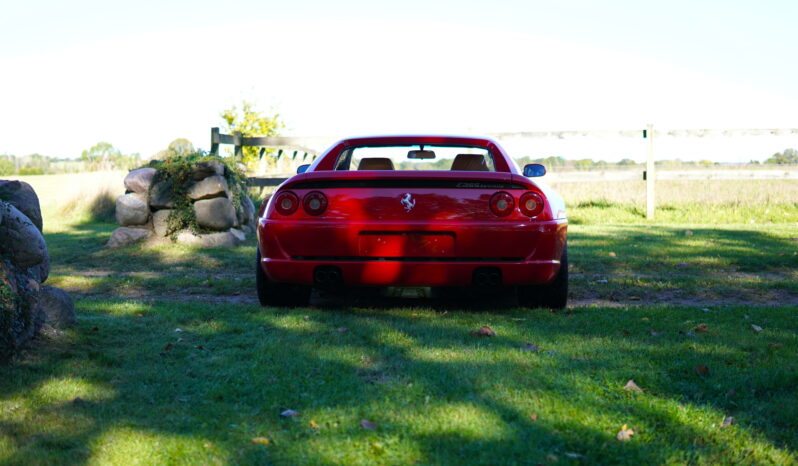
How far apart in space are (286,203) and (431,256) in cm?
105

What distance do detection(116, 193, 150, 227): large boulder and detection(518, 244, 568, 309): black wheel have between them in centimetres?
718

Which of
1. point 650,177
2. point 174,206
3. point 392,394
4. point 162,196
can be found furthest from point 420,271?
point 650,177

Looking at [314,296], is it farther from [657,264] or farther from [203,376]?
[657,264]

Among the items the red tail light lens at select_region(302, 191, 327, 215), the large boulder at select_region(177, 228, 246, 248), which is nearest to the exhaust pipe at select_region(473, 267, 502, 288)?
the red tail light lens at select_region(302, 191, 327, 215)

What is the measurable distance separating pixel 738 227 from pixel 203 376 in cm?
1092

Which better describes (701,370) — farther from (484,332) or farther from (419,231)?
(419,231)

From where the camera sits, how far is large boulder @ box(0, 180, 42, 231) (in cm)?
440

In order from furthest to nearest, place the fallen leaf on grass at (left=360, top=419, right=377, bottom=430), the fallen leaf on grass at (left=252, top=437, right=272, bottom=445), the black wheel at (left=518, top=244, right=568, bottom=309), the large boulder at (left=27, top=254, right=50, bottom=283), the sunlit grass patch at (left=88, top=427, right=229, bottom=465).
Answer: the black wheel at (left=518, top=244, right=568, bottom=309)
the large boulder at (left=27, top=254, right=50, bottom=283)
the fallen leaf on grass at (left=360, top=419, right=377, bottom=430)
the fallen leaf on grass at (left=252, top=437, right=272, bottom=445)
the sunlit grass patch at (left=88, top=427, right=229, bottom=465)

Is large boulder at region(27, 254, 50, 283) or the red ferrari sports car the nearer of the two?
large boulder at region(27, 254, 50, 283)

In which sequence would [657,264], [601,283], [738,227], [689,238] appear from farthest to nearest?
[738,227] < [689,238] < [657,264] < [601,283]

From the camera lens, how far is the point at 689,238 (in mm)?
10297

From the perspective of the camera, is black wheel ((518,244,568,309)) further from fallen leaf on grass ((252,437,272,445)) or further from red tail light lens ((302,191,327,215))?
fallen leaf on grass ((252,437,272,445))

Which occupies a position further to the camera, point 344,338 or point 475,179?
point 475,179

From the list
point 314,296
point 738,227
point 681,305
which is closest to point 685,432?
point 681,305
